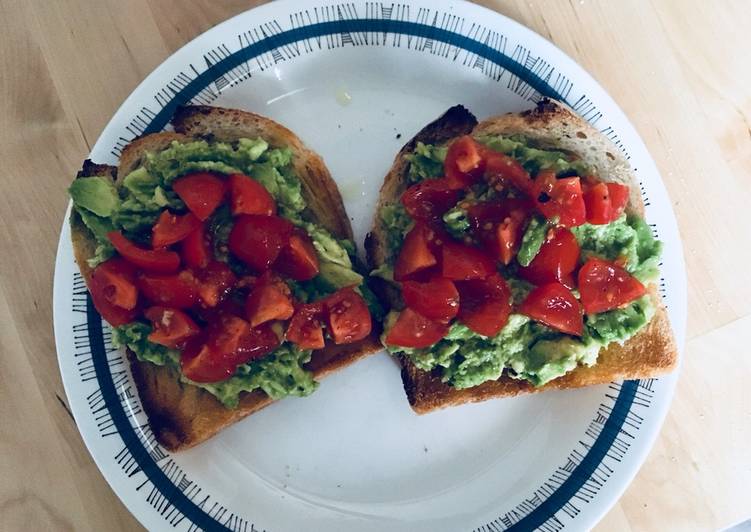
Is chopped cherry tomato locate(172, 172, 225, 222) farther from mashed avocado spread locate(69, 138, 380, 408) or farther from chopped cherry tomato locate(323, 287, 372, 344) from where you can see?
chopped cherry tomato locate(323, 287, 372, 344)

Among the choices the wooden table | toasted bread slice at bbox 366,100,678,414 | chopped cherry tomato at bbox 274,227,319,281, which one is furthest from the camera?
the wooden table

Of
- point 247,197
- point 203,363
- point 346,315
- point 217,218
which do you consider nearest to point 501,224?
point 346,315

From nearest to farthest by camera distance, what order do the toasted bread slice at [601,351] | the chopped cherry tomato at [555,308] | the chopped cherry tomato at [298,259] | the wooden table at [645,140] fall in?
the chopped cherry tomato at [555,308] < the chopped cherry tomato at [298,259] < the toasted bread slice at [601,351] < the wooden table at [645,140]

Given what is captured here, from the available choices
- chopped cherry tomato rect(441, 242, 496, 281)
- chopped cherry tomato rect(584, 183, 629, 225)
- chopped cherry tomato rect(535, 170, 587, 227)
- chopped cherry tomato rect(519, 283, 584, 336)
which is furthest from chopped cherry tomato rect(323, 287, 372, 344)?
chopped cherry tomato rect(584, 183, 629, 225)

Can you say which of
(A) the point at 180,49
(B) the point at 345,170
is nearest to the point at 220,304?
(B) the point at 345,170

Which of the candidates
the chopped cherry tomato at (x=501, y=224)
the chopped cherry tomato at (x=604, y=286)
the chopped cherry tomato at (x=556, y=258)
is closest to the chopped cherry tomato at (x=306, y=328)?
the chopped cherry tomato at (x=501, y=224)

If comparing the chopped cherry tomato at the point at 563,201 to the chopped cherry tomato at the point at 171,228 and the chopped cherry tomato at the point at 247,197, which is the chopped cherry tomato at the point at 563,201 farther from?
the chopped cherry tomato at the point at 171,228

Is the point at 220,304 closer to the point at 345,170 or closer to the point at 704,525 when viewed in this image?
the point at 345,170
